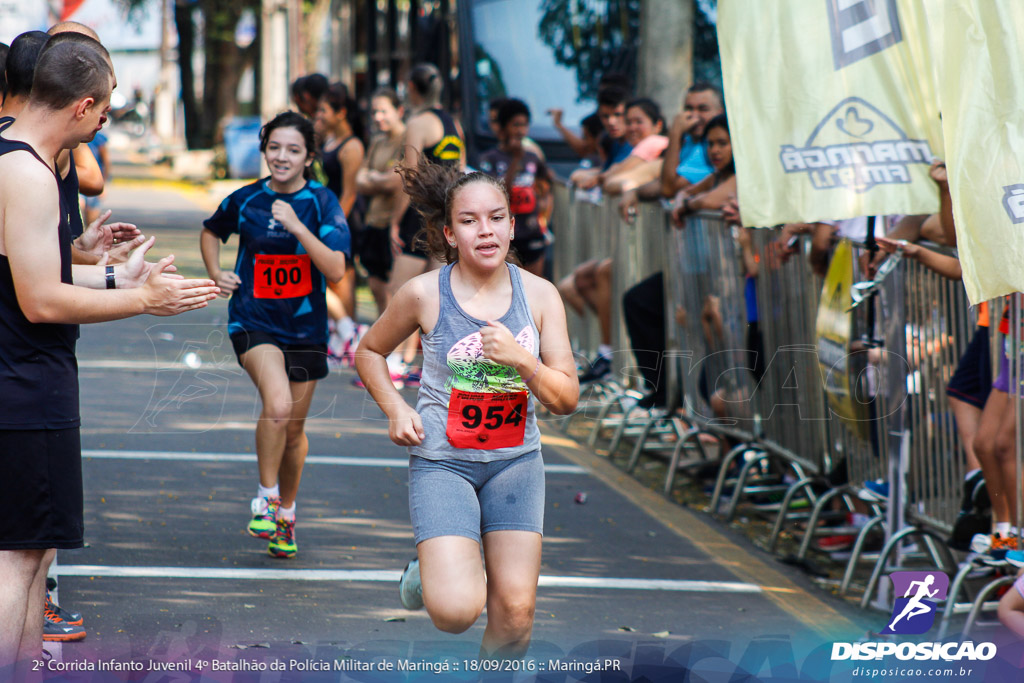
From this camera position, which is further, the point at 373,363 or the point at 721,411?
the point at 721,411

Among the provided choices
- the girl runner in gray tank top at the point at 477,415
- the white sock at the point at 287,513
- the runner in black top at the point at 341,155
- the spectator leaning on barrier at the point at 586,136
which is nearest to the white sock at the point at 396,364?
the runner in black top at the point at 341,155

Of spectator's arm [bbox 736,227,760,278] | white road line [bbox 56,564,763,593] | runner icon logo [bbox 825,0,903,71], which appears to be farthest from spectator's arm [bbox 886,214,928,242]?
white road line [bbox 56,564,763,593]

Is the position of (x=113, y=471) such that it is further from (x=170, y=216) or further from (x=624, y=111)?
(x=170, y=216)

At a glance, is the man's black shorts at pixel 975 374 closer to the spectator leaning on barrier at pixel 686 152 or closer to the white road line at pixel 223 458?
the white road line at pixel 223 458

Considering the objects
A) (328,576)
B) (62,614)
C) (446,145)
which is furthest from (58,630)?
(446,145)

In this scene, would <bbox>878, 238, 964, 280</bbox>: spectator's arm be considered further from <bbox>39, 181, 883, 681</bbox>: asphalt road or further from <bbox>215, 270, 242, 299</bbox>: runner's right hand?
<bbox>215, 270, 242, 299</bbox>: runner's right hand

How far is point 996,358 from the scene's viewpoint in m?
5.18

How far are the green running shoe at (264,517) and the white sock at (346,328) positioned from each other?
14.6 ft

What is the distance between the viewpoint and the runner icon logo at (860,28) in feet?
16.4

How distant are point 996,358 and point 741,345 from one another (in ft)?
7.29

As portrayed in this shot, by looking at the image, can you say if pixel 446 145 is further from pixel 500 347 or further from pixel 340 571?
pixel 500 347

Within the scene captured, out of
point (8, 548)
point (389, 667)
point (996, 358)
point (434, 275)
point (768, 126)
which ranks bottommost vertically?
point (389, 667)

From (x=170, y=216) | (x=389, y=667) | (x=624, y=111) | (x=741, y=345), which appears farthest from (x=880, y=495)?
(x=170, y=216)

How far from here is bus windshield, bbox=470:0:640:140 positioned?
45.3 feet
